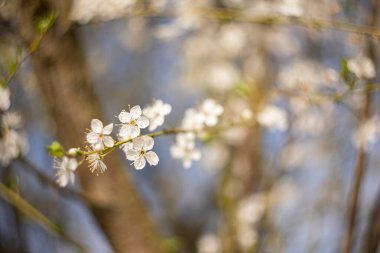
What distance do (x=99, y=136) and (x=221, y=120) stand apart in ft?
2.59

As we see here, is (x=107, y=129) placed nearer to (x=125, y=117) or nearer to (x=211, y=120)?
(x=125, y=117)

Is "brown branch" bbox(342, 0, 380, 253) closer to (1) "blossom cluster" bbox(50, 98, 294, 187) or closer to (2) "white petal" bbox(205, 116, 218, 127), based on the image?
(1) "blossom cluster" bbox(50, 98, 294, 187)

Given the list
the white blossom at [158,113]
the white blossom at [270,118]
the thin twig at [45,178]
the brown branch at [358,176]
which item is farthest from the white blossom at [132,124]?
the brown branch at [358,176]

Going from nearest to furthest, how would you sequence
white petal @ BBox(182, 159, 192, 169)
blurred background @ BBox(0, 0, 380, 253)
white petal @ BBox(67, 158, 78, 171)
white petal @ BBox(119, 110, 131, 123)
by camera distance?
white petal @ BBox(119, 110, 131, 123)
white petal @ BBox(67, 158, 78, 171)
white petal @ BBox(182, 159, 192, 169)
blurred background @ BBox(0, 0, 380, 253)

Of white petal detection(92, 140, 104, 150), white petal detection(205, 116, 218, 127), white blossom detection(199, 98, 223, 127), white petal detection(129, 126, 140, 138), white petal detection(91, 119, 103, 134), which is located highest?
white blossom detection(199, 98, 223, 127)

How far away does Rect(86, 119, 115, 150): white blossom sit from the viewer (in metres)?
0.95

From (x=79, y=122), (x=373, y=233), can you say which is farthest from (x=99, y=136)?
(x=373, y=233)

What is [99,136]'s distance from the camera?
0.96 meters

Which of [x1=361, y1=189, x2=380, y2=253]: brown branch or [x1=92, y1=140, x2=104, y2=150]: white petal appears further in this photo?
[x1=361, y1=189, x2=380, y2=253]: brown branch

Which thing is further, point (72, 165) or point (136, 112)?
point (72, 165)

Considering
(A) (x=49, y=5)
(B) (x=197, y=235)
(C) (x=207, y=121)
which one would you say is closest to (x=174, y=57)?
(B) (x=197, y=235)

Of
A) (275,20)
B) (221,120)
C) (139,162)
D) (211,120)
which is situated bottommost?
(139,162)

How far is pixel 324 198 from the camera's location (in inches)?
102

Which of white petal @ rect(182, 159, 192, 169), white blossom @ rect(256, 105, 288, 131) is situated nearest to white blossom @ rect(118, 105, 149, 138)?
white petal @ rect(182, 159, 192, 169)
